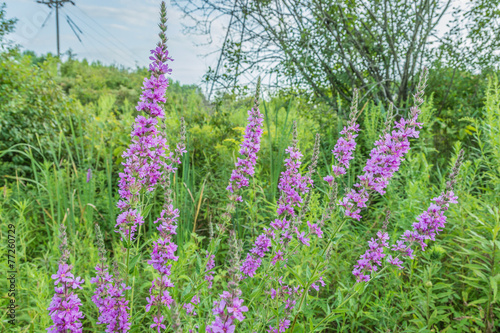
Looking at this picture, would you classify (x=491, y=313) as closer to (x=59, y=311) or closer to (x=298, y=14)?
(x=59, y=311)

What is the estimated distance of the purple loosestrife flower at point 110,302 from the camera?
1.89 meters

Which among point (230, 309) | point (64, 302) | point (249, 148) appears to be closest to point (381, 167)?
point (249, 148)

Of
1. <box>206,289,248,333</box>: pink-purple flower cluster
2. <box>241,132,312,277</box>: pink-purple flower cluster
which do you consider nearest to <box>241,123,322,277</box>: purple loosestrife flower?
<box>241,132,312,277</box>: pink-purple flower cluster

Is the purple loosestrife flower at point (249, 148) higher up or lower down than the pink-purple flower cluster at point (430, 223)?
higher up

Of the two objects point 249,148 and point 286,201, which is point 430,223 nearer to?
point 286,201

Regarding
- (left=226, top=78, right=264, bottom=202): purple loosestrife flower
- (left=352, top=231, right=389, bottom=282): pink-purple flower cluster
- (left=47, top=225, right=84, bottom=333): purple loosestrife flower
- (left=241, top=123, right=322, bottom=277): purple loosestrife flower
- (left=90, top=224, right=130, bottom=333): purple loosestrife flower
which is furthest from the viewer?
(left=226, top=78, right=264, bottom=202): purple loosestrife flower

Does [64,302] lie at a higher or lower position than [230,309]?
lower

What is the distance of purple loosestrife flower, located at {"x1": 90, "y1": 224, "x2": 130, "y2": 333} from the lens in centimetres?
189

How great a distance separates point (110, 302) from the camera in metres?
1.92

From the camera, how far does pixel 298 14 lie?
5.76 m

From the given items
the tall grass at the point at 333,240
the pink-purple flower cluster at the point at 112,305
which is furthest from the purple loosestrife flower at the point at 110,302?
the tall grass at the point at 333,240

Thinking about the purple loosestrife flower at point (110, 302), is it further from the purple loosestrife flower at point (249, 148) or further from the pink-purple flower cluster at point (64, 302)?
the purple loosestrife flower at point (249, 148)

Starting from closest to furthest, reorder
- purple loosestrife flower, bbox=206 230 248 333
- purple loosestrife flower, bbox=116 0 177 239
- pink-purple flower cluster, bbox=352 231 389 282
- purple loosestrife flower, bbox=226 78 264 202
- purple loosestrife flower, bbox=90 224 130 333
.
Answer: purple loosestrife flower, bbox=206 230 248 333 → purple loosestrife flower, bbox=116 0 177 239 → purple loosestrife flower, bbox=90 224 130 333 → pink-purple flower cluster, bbox=352 231 389 282 → purple loosestrife flower, bbox=226 78 264 202

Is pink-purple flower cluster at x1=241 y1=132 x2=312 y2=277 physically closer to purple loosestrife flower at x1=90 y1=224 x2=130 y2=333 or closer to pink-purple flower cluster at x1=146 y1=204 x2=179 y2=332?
pink-purple flower cluster at x1=146 y1=204 x2=179 y2=332
